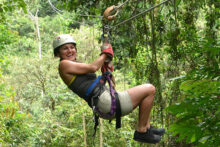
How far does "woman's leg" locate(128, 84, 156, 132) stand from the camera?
269cm

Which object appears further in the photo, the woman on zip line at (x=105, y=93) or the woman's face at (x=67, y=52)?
the woman's face at (x=67, y=52)

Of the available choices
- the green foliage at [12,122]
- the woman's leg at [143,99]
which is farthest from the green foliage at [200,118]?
the green foliage at [12,122]

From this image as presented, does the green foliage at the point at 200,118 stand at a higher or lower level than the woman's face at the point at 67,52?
lower

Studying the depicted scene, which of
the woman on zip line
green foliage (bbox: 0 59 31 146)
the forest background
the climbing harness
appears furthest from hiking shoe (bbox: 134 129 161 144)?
green foliage (bbox: 0 59 31 146)

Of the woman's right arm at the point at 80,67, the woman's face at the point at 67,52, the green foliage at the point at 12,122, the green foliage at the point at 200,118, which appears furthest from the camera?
the green foliage at the point at 12,122

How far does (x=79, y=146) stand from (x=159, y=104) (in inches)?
113

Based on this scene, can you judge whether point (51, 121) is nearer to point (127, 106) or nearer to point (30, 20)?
point (127, 106)

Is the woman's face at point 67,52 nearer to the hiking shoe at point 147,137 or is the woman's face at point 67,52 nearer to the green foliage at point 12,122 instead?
the hiking shoe at point 147,137

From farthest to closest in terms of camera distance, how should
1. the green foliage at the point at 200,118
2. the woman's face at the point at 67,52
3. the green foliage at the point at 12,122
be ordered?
the green foliage at the point at 12,122, the woman's face at the point at 67,52, the green foliage at the point at 200,118

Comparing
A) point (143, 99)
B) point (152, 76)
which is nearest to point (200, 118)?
point (143, 99)

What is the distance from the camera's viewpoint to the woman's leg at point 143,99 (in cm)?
269

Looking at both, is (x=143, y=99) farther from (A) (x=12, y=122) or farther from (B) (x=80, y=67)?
(A) (x=12, y=122)

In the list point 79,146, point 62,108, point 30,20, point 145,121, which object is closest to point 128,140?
point 79,146

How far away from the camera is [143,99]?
8.91ft
